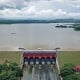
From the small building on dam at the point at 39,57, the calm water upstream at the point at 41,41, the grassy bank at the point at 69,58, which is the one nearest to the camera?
the small building on dam at the point at 39,57

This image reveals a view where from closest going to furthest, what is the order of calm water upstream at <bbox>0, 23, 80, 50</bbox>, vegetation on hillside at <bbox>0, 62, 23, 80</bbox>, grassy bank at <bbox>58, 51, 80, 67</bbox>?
vegetation on hillside at <bbox>0, 62, 23, 80</bbox> → grassy bank at <bbox>58, 51, 80, 67</bbox> → calm water upstream at <bbox>0, 23, 80, 50</bbox>

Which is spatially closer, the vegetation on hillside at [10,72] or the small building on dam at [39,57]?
the vegetation on hillside at [10,72]

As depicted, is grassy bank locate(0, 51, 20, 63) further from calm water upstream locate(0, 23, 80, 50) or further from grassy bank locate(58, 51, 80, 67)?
calm water upstream locate(0, 23, 80, 50)

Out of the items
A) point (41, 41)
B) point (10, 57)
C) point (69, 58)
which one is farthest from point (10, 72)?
point (41, 41)

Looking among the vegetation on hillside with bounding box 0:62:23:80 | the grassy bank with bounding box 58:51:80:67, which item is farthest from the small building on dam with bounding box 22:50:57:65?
the vegetation on hillside with bounding box 0:62:23:80

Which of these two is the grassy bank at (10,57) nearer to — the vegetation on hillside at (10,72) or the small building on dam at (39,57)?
the small building on dam at (39,57)

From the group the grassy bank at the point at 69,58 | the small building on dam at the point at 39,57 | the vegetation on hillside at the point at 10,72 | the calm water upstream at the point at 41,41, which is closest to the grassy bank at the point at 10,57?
the small building on dam at the point at 39,57

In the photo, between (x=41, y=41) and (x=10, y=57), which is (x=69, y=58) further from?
(x=41, y=41)

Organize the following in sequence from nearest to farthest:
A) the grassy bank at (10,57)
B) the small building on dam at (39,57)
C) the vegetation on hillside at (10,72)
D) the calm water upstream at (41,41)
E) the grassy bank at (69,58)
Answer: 1. the vegetation on hillside at (10,72)
2. the small building on dam at (39,57)
3. the grassy bank at (69,58)
4. the grassy bank at (10,57)
5. the calm water upstream at (41,41)
